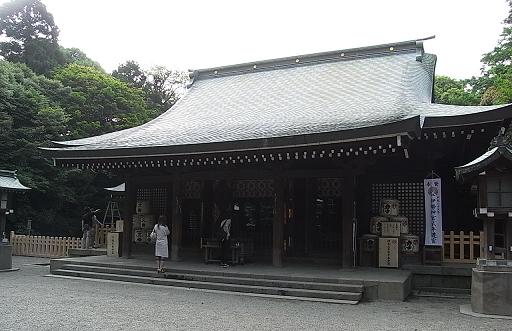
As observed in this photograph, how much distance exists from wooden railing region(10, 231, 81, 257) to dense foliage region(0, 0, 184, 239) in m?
3.21

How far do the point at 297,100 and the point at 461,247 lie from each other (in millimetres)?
6728

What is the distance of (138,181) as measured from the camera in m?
14.3

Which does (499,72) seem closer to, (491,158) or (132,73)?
(491,158)

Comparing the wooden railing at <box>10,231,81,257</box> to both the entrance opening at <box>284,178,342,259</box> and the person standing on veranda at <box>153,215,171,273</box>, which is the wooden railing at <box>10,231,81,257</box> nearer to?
the person standing on veranda at <box>153,215,171,273</box>

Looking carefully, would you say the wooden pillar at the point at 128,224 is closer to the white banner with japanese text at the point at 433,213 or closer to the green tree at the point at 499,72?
the white banner with japanese text at the point at 433,213

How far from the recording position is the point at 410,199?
1221cm

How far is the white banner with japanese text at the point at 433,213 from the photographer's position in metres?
11.4

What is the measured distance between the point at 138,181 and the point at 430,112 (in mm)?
8633

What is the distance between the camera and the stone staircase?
9.55 m

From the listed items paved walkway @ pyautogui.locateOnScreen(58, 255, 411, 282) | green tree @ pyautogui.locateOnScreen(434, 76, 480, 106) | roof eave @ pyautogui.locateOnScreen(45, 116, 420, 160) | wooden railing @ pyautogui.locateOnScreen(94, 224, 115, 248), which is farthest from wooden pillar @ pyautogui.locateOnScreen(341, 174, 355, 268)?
green tree @ pyautogui.locateOnScreen(434, 76, 480, 106)

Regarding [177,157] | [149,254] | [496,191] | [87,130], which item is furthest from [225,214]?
[87,130]

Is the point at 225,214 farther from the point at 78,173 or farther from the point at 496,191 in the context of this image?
the point at 78,173

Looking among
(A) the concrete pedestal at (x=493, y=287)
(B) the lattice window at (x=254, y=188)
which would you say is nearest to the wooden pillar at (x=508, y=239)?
(A) the concrete pedestal at (x=493, y=287)

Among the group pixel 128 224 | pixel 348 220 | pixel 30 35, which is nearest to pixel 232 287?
pixel 348 220
